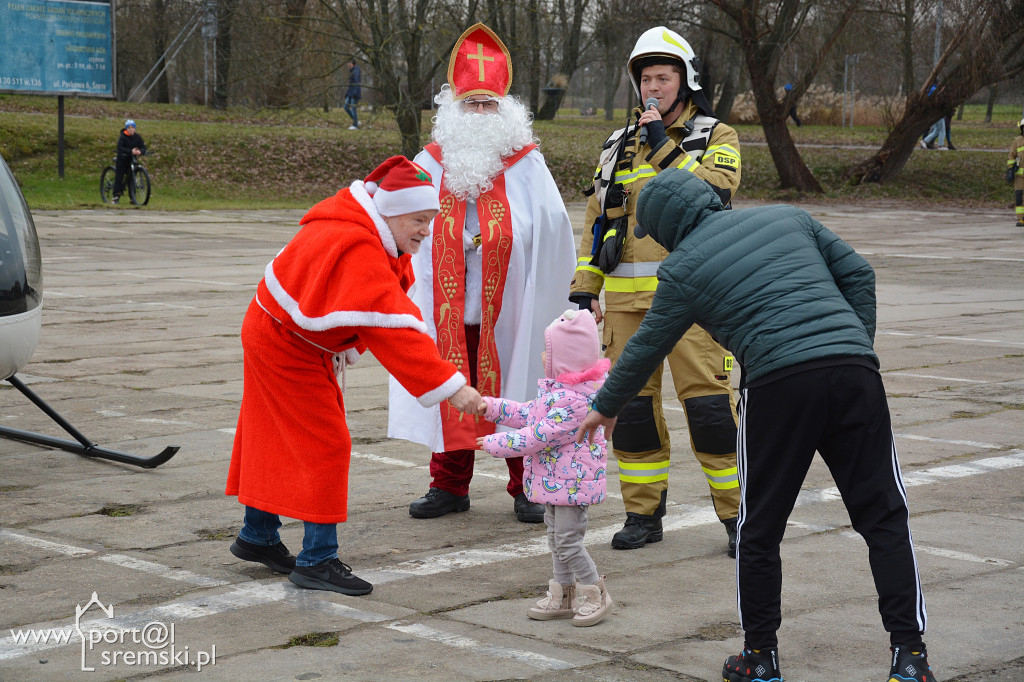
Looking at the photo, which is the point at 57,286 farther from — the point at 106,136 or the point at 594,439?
the point at 106,136

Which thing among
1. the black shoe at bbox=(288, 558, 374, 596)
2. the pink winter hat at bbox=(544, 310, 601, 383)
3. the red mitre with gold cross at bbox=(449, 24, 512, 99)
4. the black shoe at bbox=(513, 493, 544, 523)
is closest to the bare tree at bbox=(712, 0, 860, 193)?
the red mitre with gold cross at bbox=(449, 24, 512, 99)

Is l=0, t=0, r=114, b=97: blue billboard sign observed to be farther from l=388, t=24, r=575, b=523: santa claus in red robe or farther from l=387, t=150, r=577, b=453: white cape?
l=387, t=150, r=577, b=453: white cape

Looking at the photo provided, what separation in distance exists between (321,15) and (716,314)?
28.1 meters

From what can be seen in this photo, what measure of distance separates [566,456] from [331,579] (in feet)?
3.61

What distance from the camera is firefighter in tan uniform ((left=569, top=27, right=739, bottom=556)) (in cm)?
543

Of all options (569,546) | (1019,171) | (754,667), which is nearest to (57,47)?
(1019,171)

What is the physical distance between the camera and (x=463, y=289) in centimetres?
603

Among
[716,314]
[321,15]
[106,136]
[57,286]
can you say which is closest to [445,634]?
[716,314]

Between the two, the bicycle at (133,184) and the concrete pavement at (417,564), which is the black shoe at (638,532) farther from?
the bicycle at (133,184)

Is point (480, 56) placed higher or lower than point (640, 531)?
higher

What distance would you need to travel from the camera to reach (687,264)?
3.88 metres

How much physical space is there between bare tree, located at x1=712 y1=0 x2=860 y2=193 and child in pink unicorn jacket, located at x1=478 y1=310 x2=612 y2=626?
27.0m

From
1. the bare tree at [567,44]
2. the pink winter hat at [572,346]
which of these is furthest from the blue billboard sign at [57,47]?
the pink winter hat at [572,346]

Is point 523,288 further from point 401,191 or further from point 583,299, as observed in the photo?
point 401,191
